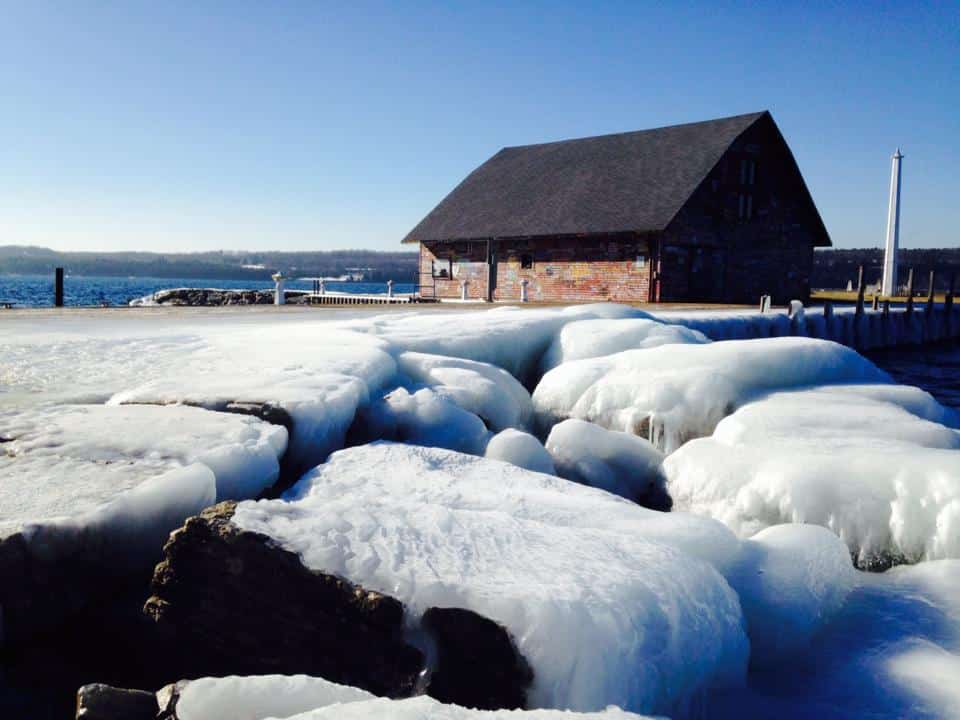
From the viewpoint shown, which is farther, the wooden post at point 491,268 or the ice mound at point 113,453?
the wooden post at point 491,268

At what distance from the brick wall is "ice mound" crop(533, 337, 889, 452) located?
14.4 m

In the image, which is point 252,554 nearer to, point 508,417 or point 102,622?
point 102,622

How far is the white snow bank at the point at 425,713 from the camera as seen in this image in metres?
1.67

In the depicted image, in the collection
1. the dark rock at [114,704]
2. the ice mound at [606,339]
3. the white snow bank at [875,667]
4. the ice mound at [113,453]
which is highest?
the ice mound at [606,339]

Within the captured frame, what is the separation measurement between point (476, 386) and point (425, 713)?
365 cm

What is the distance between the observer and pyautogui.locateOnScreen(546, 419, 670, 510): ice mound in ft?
15.3

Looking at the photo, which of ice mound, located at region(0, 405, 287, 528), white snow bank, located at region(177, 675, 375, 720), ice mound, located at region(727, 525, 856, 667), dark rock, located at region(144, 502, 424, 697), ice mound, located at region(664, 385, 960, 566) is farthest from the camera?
ice mound, located at region(664, 385, 960, 566)

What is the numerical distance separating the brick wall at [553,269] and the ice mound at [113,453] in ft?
58.7

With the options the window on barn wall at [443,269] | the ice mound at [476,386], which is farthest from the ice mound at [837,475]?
the window on barn wall at [443,269]

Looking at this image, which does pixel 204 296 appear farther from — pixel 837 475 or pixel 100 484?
pixel 837 475

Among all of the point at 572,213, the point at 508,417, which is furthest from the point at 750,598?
the point at 572,213

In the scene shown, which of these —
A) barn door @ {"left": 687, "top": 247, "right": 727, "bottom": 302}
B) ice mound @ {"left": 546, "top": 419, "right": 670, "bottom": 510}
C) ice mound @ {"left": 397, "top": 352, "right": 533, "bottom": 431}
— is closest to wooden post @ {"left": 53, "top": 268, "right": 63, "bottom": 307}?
ice mound @ {"left": 397, "top": 352, "right": 533, "bottom": 431}

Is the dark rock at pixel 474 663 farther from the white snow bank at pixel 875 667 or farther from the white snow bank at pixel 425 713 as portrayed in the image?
the white snow bank at pixel 875 667

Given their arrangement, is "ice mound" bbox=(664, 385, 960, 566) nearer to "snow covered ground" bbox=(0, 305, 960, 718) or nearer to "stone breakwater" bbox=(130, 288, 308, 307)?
"snow covered ground" bbox=(0, 305, 960, 718)
